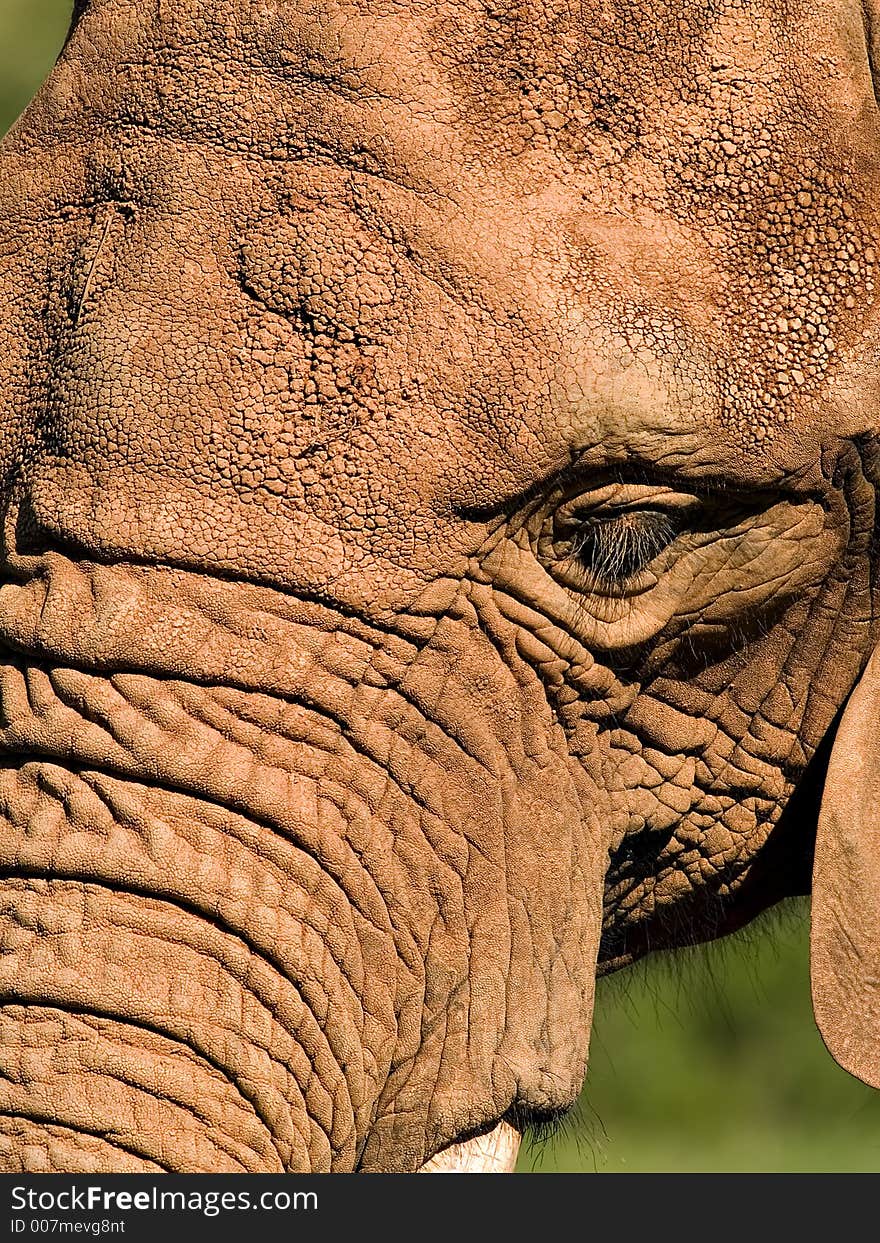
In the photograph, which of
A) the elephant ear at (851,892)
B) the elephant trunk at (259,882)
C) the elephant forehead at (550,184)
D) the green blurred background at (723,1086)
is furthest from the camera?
the green blurred background at (723,1086)

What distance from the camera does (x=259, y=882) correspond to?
1873 mm

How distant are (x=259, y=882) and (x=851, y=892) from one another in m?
0.73

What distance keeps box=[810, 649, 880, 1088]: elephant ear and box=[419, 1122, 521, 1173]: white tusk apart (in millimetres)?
404

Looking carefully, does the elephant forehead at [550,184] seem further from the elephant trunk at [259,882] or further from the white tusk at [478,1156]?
the white tusk at [478,1156]

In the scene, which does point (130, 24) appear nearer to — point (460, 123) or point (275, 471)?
point (460, 123)

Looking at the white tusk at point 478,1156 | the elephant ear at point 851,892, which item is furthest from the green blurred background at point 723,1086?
the white tusk at point 478,1156

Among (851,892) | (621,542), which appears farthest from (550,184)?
(851,892)

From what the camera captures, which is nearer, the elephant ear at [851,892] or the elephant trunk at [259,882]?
the elephant trunk at [259,882]

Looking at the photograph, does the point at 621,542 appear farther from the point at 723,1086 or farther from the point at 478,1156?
the point at 723,1086

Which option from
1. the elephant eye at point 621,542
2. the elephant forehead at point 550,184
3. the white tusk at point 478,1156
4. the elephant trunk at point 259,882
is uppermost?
the elephant forehead at point 550,184

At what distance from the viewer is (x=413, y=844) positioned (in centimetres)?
199

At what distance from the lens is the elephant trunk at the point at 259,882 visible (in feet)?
5.88

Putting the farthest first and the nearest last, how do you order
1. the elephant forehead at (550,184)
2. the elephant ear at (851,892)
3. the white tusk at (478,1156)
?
the elephant ear at (851,892) → the white tusk at (478,1156) → the elephant forehead at (550,184)

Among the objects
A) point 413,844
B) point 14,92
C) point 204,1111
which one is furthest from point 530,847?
point 14,92
